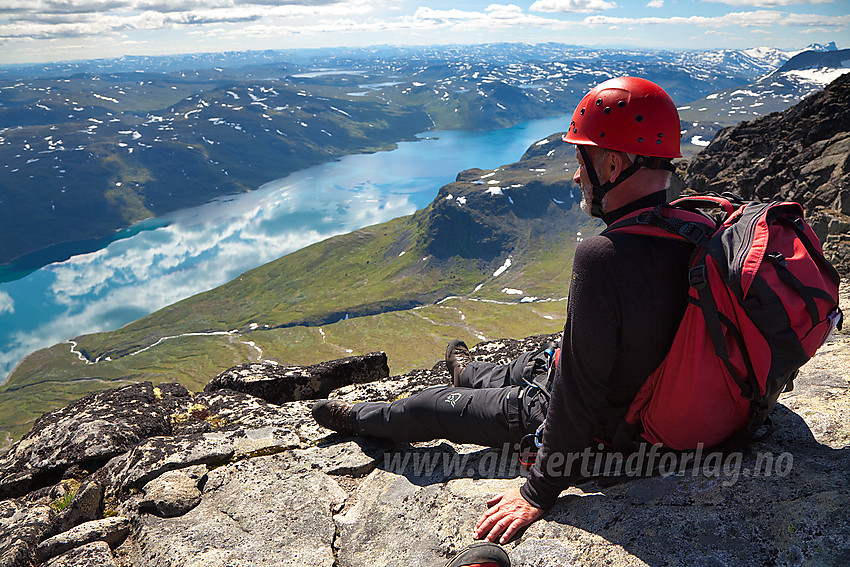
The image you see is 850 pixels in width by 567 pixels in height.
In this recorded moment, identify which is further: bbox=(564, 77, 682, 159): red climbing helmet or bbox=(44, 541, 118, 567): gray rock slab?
bbox=(44, 541, 118, 567): gray rock slab

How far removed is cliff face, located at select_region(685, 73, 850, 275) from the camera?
1964 centimetres

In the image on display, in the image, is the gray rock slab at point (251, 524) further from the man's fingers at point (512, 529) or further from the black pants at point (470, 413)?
the man's fingers at point (512, 529)

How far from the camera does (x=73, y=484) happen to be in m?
7.54

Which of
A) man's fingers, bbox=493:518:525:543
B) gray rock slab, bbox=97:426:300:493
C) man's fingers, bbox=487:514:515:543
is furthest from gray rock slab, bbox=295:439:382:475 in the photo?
man's fingers, bbox=493:518:525:543

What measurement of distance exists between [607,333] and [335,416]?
→ 17.7ft

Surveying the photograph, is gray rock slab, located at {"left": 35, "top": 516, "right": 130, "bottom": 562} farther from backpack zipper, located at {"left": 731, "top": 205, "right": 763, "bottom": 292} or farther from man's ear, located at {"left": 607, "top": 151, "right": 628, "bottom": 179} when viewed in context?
backpack zipper, located at {"left": 731, "top": 205, "right": 763, "bottom": 292}

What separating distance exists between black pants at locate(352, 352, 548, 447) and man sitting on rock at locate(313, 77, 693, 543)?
18.0 inches

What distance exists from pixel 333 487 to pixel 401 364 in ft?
506

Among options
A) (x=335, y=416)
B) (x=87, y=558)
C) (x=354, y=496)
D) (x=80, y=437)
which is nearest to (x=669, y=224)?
(x=354, y=496)

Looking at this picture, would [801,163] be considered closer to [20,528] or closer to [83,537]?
[83,537]

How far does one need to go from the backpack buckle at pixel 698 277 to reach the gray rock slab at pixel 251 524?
494 cm

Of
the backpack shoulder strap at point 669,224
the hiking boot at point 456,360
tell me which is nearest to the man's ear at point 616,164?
the backpack shoulder strap at point 669,224

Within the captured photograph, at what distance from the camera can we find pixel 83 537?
606 cm

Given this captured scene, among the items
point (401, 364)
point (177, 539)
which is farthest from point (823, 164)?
point (401, 364)
